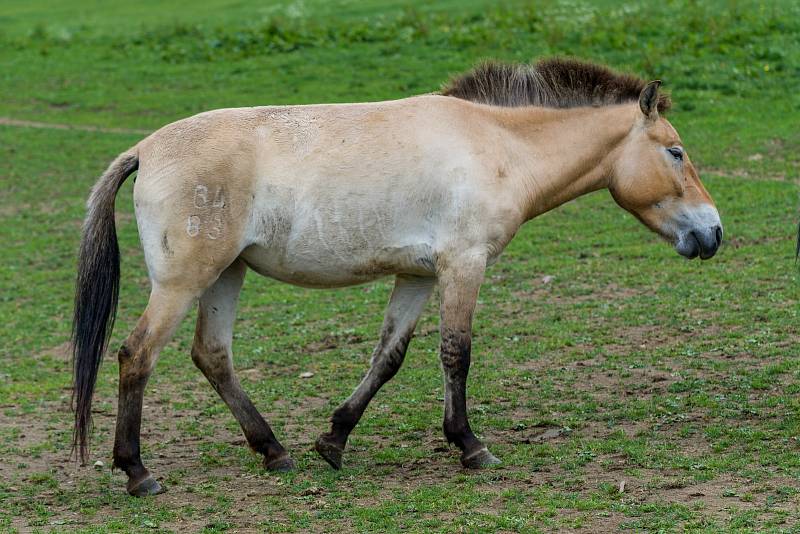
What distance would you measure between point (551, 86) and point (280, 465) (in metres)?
2.92

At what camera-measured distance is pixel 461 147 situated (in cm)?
682

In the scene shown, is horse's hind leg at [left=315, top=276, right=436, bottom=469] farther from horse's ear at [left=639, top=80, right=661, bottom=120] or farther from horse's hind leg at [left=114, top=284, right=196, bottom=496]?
horse's ear at [left=639, top=80, right=661, bottom=120]

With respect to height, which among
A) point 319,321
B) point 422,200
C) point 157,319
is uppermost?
point 422,200

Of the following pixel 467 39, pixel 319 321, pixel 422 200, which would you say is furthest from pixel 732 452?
pixel 467 39

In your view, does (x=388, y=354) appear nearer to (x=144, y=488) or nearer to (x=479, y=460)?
(x=479, y=460)

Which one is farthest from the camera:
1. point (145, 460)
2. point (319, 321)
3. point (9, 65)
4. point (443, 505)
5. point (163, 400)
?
point (9, 65)

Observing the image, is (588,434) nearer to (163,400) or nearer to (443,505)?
(443,505)

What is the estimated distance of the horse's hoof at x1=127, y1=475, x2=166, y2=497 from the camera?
253 inches

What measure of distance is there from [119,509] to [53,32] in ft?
71.4

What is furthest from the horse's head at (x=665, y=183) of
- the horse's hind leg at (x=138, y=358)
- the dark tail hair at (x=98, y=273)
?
the dark tail hair at (x=98, y=273)

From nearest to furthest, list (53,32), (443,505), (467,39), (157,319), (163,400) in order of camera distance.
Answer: (443,505)
(157,319)
(163,400)
(467,39)
(53,32)

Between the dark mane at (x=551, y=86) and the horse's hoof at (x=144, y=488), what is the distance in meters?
3.03

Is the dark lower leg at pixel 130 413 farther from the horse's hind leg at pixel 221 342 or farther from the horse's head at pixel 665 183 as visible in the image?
the horse's head at pixel 665 183

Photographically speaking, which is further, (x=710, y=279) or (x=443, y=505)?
(x=710, y=279)
